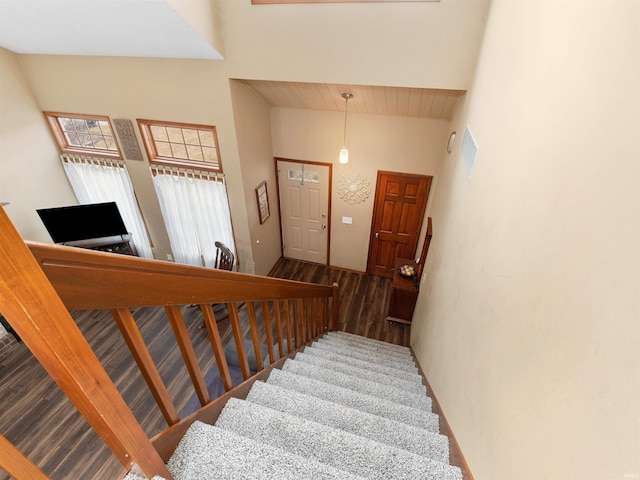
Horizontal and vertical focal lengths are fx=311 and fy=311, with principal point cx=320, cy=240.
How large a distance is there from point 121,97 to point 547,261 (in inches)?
164

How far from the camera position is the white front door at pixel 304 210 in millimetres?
4488

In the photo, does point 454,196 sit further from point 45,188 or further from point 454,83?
point 45,188

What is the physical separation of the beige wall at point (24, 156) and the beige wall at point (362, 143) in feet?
9.21

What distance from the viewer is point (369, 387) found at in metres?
1.86

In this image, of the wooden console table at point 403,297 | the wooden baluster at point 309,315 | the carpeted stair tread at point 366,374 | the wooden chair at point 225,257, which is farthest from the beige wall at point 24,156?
the wooden console table at point 403,297

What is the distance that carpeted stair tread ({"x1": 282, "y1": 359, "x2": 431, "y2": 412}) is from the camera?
1.82 meters

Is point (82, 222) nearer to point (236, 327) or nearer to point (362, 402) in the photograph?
point (236, 327)

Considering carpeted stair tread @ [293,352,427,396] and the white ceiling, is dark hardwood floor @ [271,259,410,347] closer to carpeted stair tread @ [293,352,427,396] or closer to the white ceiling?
carpeted stair tread @ [293,352,427,396]

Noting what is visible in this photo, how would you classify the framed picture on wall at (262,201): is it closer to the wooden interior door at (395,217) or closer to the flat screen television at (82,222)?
the wooden interior door at (395,217)

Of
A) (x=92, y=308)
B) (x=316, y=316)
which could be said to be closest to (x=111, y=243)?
(x=316, y=316)

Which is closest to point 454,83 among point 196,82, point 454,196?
point 454,196

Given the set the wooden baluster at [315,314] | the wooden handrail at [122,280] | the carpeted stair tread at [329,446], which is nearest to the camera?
the wooden handrail at [122,280]

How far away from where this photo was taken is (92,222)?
153 inches

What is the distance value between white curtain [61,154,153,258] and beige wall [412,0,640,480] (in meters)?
4.22
